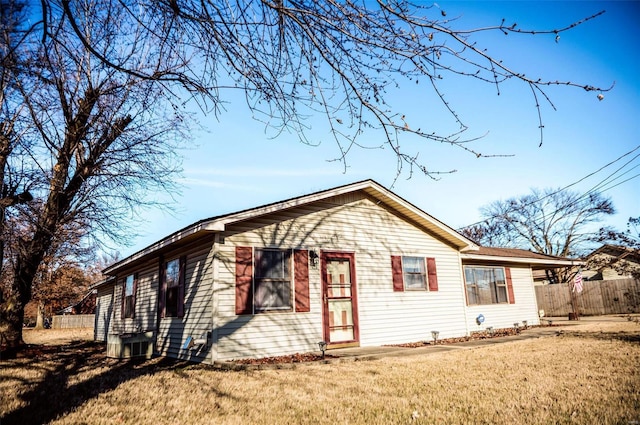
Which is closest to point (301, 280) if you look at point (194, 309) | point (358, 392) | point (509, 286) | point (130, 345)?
point (194, 309)

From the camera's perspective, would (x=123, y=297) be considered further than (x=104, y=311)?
No

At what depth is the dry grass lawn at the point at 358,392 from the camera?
158 inches

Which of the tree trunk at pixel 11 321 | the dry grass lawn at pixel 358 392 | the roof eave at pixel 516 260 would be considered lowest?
the dry grass lawn at pixel 358 392

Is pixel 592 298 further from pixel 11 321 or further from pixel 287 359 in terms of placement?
pixel 11 321

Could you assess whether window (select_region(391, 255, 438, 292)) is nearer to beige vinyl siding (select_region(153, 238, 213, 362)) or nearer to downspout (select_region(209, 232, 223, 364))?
downspout (select_region(209, 232, 223, 364))

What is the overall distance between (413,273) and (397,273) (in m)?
0.81

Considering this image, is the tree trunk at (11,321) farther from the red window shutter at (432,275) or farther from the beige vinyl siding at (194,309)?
the red window shutter at (432,275)

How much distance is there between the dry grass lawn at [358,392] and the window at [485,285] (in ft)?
20.2

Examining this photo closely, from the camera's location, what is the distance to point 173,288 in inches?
414

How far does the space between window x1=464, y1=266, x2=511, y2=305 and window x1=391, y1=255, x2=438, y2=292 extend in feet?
8.63

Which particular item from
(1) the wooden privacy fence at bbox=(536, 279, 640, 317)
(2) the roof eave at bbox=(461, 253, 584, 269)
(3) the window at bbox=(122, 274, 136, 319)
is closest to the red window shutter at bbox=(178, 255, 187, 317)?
(3) the window at bbox=(122, 274, 136, 319)

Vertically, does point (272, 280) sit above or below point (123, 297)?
above

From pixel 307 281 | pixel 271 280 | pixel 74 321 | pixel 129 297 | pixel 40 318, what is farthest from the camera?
pixel 40 318

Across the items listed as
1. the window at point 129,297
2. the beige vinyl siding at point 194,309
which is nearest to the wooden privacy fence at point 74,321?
the window at point 129,297
